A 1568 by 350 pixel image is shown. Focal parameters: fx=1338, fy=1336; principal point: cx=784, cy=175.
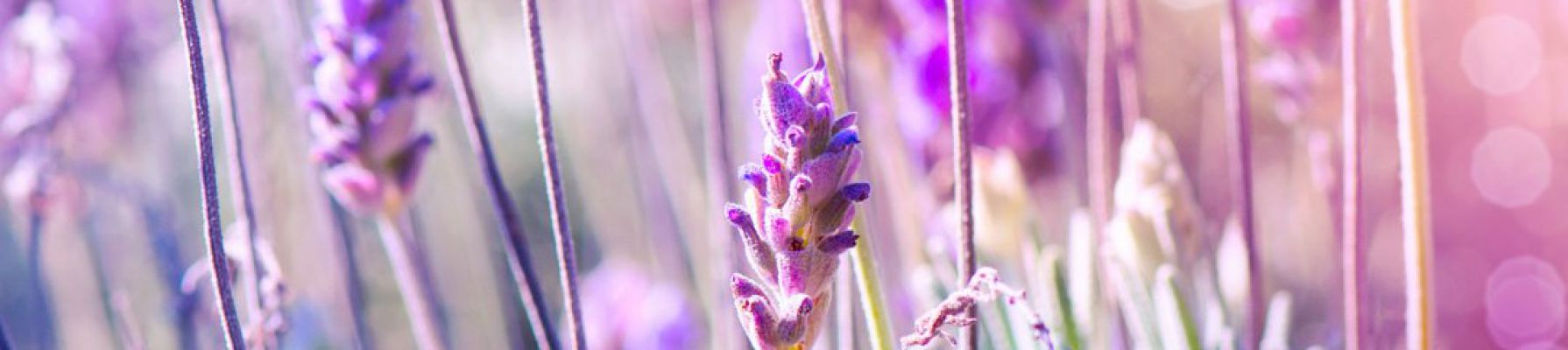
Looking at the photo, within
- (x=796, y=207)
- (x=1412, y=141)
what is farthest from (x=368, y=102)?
(x=1412, y=141)

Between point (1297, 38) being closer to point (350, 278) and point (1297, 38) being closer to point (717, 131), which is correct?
point (717, 131)

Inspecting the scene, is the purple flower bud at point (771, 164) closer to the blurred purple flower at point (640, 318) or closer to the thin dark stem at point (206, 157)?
the thin dark stem at point (206, 157)

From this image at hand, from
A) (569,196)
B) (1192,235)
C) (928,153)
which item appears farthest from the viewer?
(569,196)

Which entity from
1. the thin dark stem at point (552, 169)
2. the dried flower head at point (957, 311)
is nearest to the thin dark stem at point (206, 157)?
the thin dark stem at point (552, 169)

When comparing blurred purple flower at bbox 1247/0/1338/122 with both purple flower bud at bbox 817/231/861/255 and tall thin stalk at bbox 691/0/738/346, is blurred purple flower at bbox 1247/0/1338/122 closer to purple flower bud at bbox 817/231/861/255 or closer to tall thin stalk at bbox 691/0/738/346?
tall thin stalk at bbox 691/0/738/346

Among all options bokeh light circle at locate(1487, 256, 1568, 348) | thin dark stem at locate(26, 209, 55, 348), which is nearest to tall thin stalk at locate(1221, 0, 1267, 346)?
thin dark stem at locate(26, 209, 55, 348)

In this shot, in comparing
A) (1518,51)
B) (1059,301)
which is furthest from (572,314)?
(1518,51)

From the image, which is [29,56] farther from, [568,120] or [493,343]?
[568,120]
